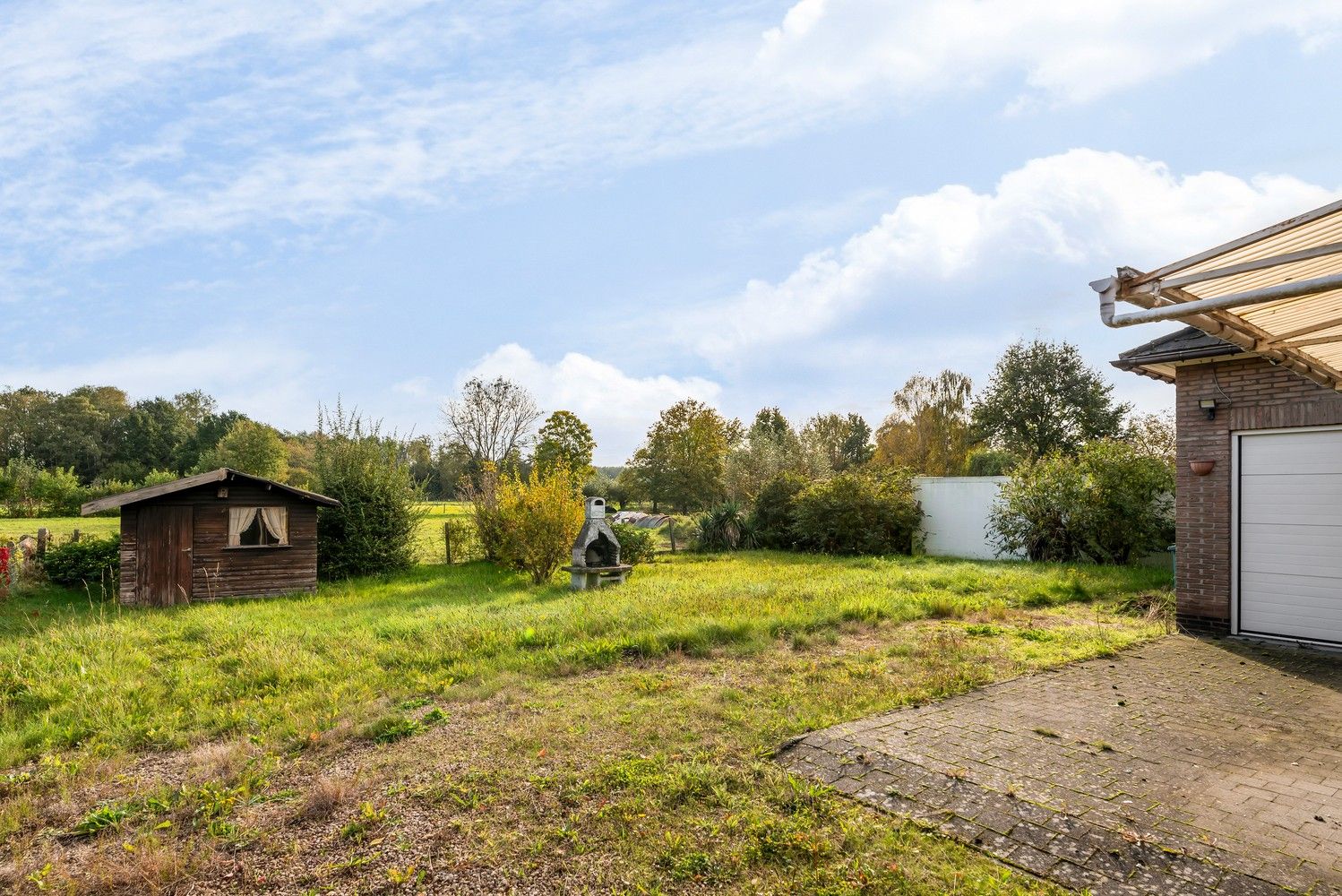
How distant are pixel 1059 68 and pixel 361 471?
44.4ft

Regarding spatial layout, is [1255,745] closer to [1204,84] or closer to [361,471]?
[1204,84]

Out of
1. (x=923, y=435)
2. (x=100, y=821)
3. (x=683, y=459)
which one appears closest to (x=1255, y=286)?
(x=100, y=821)

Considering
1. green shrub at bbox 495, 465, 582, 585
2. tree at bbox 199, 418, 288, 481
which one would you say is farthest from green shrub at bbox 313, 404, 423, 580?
tree at bbox 199, 418, 288, 481

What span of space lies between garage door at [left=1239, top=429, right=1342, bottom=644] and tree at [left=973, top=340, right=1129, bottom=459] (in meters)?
20.2

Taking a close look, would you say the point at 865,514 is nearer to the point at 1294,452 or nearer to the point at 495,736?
the point at 1294,452

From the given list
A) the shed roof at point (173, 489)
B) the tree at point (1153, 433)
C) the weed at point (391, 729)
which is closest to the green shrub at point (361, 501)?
the shed roof at point (173, 489)

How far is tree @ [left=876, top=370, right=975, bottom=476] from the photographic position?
33312 millimetres

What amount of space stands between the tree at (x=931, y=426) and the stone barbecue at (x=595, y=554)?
22.1 m

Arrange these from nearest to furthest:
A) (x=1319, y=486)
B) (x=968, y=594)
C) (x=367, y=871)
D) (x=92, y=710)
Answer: (x=367, y=871) < (x=92, y=710) < (x=1319, y=486) < (x=968, y=594)

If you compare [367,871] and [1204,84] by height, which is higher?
[1204,84]

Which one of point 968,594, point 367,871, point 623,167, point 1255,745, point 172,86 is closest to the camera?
point 367,871

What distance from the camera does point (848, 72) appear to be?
26.1ft

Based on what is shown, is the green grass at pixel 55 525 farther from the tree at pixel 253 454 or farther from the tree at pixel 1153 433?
the tree at pixel 1153 433

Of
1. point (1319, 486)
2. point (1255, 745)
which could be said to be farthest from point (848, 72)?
point (1255, 745)
